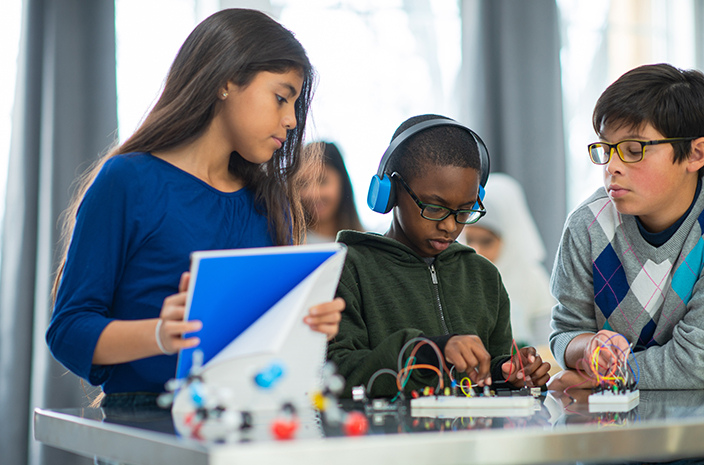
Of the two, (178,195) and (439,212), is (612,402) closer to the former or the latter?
(439,212)

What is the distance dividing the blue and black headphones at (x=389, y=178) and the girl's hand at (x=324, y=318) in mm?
507

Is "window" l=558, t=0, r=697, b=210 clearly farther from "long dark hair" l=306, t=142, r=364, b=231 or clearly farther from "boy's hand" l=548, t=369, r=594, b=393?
"boy's hand" l=548, t=369, r=594, b=393

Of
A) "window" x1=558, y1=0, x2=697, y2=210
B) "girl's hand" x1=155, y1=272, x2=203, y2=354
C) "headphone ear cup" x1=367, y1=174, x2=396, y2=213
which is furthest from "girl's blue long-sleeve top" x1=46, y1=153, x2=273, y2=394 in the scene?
"window" x1=558, y1=0, x2=697, y2=210

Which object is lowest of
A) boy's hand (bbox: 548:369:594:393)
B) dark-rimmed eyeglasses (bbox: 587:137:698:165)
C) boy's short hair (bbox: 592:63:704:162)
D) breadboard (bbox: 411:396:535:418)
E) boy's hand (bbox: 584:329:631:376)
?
boy's hand (bbox: 548:369:594:393)

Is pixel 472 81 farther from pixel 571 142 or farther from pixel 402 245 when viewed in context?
pixel 402 245

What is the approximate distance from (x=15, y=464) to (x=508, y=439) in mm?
2385

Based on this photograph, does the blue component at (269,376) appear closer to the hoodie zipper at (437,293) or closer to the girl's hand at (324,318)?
the girl's hand at (324,318)

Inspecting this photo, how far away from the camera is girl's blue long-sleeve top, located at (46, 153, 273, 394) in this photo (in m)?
1.03

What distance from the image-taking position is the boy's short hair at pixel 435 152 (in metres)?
1.39

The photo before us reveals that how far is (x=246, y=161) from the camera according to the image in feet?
4.56

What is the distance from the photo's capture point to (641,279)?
54.0 inches

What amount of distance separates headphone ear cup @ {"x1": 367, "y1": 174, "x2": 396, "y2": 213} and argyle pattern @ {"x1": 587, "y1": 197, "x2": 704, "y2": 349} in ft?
1.48

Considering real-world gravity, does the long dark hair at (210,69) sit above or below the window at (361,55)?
below

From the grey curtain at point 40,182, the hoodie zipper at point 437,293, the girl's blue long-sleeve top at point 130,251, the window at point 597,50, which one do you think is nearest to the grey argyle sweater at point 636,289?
the hoodie zipper at point 437,293
